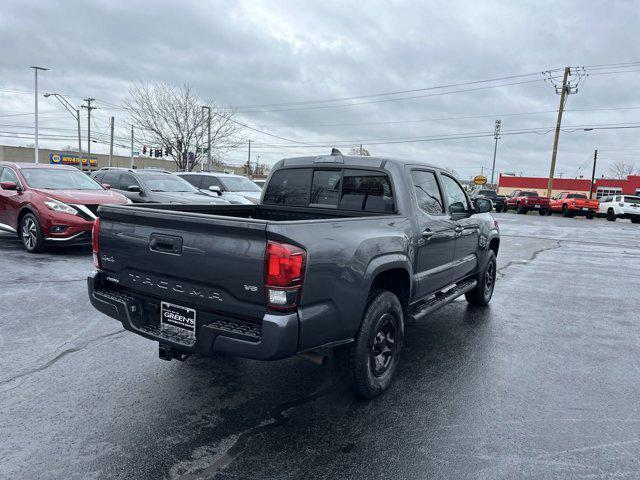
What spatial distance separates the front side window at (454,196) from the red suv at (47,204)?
21.3 feet

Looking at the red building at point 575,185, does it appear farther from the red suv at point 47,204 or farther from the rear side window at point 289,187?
the rear side window at point 289,187

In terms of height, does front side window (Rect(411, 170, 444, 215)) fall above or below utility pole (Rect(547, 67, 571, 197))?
below

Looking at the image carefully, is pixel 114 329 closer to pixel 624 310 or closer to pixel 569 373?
pixel 569 373

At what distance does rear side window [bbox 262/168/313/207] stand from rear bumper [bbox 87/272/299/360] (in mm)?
1934

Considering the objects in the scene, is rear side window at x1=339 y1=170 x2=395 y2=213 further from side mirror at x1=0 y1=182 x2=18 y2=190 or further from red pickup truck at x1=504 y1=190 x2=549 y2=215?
red pickup truck at x1=504 y1=190 x2=549 y2=215

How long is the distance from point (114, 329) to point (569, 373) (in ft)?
14.7

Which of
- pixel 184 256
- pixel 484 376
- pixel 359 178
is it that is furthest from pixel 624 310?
pixel 184 256

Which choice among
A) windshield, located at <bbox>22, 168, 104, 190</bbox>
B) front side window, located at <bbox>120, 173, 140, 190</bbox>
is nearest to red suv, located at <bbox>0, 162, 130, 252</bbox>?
windshield, located at <bbox>22, 168, 104, 190</bbox>

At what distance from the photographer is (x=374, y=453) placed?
2.90 meters

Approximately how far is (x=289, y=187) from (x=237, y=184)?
11.0 meters

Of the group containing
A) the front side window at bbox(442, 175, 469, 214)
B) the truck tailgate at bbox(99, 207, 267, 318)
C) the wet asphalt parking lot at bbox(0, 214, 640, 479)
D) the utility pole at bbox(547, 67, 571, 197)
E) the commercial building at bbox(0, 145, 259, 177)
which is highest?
the utility pole at bbox(547, 67, 571, 197)

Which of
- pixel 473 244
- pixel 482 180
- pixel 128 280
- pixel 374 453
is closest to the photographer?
pixel 374 453

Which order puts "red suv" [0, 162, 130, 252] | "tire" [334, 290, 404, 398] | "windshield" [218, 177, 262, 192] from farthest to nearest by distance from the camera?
"windshield" [218, 177, 262, 192] → "red suv" [0, 162, 130, 252] → "tire" [334, 290, 404, 398]

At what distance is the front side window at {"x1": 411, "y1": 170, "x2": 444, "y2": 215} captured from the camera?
452 centimetres
